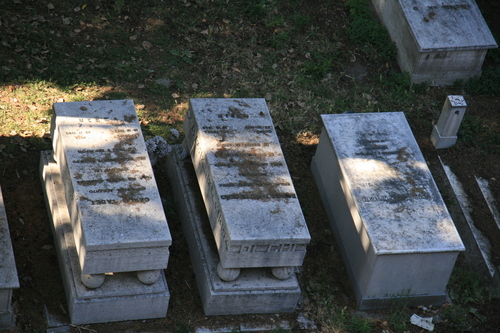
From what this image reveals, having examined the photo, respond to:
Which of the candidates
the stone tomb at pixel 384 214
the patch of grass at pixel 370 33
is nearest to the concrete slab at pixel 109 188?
the stone tomb at pixel 384 214

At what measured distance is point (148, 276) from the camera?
20.9 ft

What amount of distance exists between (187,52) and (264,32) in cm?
140

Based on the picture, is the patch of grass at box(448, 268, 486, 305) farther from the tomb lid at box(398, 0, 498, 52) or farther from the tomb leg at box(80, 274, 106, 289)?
the tomb leg at box(80, 274, 106, 289)

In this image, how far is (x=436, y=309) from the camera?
285 inches

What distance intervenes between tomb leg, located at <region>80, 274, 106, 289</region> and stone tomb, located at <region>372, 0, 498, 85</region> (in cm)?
582

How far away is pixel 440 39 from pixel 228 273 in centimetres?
526

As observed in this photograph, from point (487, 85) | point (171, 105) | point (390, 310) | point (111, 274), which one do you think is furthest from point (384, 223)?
point (487, 85)

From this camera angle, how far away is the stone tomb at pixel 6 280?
19.5 ft

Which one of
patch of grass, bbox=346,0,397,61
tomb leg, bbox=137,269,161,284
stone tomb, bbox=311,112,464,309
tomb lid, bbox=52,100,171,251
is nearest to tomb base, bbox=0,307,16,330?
tomb lid, bbox=52,100,171,251

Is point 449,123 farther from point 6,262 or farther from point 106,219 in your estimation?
point 6,262

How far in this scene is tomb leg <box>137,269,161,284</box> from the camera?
6383 mm

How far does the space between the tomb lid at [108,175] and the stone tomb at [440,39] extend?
4.71m

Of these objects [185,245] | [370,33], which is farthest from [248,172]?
[370,33]

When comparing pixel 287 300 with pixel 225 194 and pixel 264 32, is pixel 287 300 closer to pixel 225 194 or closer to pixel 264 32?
pixel 225 194
